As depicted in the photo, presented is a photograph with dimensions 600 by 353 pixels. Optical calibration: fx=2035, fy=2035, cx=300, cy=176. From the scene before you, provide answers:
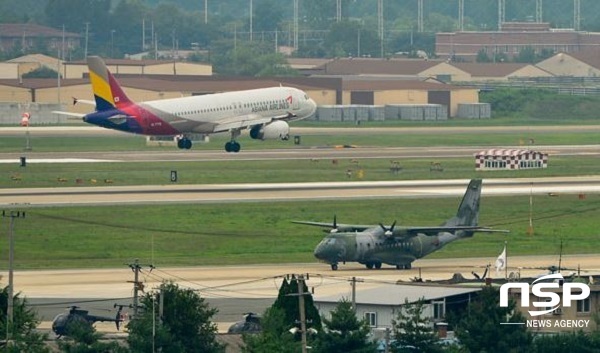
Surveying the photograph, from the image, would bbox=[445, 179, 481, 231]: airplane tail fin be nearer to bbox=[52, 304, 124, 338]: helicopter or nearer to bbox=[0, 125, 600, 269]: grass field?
bbox=[0, 125, 600, 269]: grass field

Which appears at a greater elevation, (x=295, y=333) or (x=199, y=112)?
(x=199, y=112)

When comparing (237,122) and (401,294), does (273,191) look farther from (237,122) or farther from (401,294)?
(401,294)

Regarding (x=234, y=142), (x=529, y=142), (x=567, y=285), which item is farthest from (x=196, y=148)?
(x=567, y=285)

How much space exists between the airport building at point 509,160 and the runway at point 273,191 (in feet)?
36.3

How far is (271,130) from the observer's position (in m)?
176

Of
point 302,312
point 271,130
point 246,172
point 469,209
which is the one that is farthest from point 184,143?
point 302,312

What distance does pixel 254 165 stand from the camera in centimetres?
16075

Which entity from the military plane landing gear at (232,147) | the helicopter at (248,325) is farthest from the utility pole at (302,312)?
the military plane landing gear at (232,147)

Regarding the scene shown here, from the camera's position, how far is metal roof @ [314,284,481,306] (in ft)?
257

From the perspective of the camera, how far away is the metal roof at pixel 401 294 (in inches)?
3088

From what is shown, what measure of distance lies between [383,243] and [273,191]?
38763mm

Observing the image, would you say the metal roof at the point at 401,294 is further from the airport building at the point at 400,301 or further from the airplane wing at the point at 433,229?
the airplane wing at the point at 433,229

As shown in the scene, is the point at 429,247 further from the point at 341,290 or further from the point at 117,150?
the point at 117,150

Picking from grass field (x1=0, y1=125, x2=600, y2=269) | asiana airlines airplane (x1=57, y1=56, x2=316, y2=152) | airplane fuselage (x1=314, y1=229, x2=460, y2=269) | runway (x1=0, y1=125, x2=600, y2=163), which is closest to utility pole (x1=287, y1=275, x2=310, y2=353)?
airplane fuselage (x1=314, y1=229, x2=460, y2=269)
